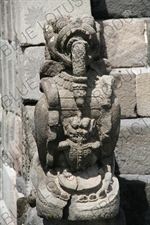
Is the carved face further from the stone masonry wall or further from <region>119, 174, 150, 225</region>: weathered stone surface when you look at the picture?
<region>119, 174, 150, 225</region>: weathered stone surface

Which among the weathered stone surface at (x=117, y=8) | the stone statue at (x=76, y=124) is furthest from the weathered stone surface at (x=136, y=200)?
the weathered stone surface at (x=117, y=8)

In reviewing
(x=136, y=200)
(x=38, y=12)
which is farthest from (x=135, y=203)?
(x=38, y=12)

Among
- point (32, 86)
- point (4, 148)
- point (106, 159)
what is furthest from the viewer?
point (4, 148)

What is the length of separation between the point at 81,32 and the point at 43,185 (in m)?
0.98

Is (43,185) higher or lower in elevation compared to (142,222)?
higher

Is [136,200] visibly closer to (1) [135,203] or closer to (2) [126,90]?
(1) [135,203]

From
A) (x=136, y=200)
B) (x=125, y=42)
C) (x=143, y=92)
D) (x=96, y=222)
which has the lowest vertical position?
(x=136, y=200)

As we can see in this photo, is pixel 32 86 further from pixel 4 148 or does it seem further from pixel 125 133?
pixel 4 148

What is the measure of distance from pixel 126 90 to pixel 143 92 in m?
0.14

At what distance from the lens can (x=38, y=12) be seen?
402cm

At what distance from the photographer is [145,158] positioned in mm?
4133

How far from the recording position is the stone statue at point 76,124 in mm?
3207

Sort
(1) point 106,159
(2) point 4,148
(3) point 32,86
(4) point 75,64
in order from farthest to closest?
(2) point 4,148 < (3) point 32,86 < (1) point 106,159 < (4) point 75,64

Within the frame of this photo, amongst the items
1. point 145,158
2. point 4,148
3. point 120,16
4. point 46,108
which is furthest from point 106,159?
point 4,148
